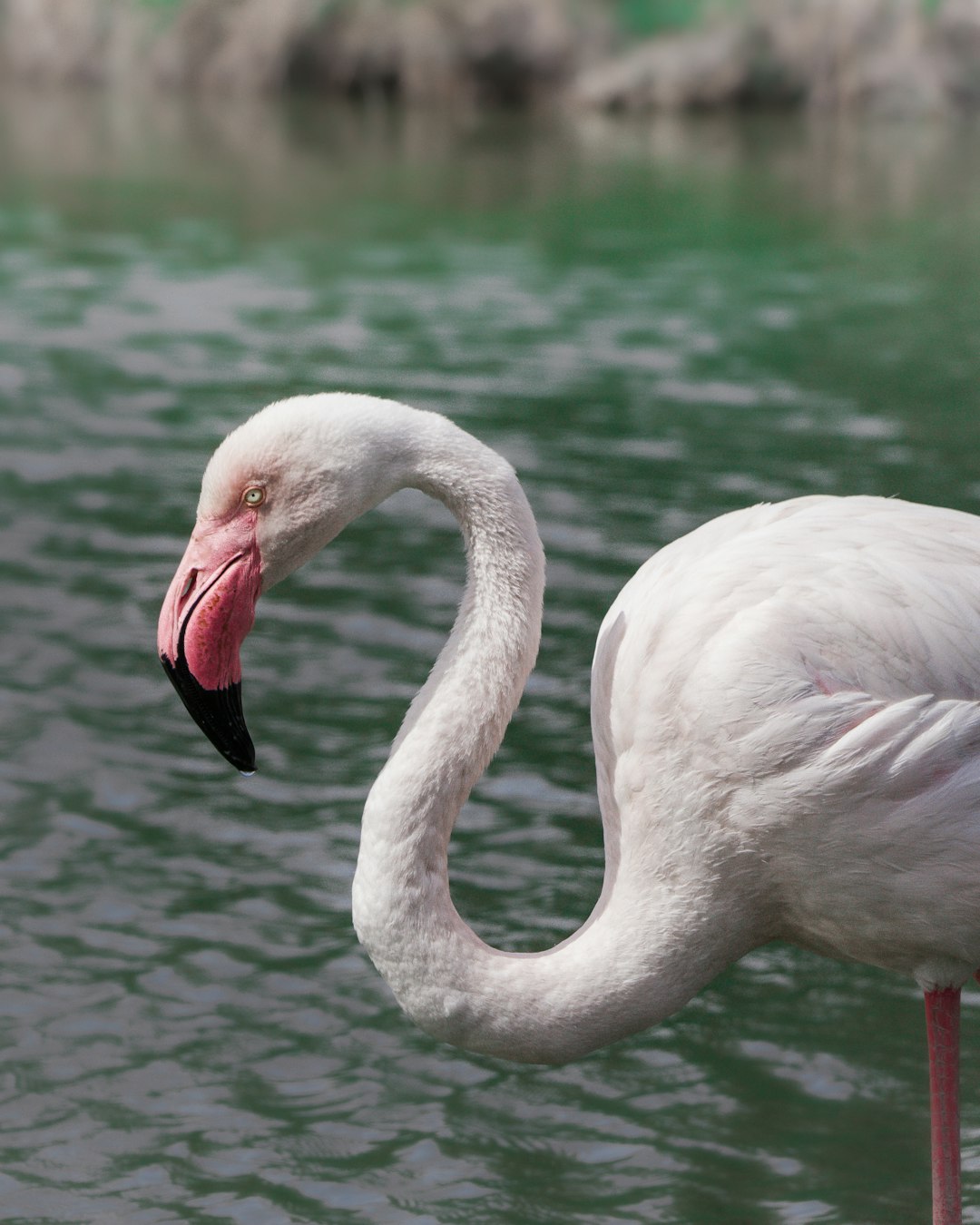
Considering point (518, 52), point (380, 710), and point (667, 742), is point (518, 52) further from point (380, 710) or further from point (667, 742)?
point (667, 742)

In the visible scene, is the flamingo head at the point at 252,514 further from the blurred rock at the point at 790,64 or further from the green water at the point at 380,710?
the blurred rock at the point at 790,64

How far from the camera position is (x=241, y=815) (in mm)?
5855

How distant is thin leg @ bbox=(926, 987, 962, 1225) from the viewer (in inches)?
142

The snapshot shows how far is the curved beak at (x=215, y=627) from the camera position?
3297 mm

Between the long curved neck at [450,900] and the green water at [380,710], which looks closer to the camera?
the long curved neck at [450,900]

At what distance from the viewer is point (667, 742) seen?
3.54 m

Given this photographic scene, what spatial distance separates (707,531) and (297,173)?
18.0 meters

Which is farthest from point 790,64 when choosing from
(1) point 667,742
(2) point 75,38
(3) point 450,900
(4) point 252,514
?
(3) point 450,900

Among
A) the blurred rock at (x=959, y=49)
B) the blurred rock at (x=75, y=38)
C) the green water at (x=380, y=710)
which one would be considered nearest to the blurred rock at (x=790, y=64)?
the blurred rock at (x=959, y=49)

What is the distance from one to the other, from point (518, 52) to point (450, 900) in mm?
28373

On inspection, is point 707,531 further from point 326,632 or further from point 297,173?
point 297,173

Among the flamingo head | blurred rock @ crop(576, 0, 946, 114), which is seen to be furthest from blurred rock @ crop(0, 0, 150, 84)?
the flamingo head

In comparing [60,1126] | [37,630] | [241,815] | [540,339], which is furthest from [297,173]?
[60,1126]

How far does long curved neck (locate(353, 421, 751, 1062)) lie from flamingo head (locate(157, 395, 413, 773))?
0.14 metres
